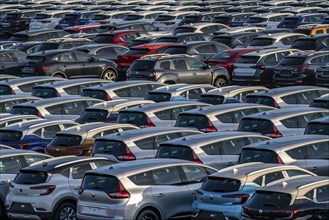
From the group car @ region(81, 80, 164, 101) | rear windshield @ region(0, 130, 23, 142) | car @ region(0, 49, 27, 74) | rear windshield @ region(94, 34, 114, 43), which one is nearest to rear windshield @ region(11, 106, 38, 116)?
car @ region(81, 80, 164, 101)

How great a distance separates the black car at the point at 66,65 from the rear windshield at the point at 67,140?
43.9 ft

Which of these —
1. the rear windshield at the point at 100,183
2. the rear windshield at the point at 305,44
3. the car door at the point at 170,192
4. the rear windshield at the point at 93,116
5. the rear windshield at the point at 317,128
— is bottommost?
the rear windshield at the point at 305,44

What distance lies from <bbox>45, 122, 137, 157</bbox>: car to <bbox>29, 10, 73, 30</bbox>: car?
30.7m

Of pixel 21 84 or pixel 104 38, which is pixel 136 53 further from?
pixel 21 84

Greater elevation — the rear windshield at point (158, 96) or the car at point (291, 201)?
the car at point (291, 201)

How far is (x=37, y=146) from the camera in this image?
90.3 ft

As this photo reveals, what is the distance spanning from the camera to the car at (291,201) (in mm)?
18484

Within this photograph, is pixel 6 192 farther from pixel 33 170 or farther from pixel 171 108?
pixel 171 108

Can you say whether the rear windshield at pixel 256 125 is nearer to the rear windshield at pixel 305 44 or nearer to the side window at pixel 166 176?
the side window at pixel 166 176

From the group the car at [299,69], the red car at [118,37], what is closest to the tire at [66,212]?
the car at [299,69]

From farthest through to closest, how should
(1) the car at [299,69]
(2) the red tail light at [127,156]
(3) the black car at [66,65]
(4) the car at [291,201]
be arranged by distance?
(3) the black car at [66,65], (1) the car at [299,69], (2) the red tail light at [127,156], (4) the car at [291,201]

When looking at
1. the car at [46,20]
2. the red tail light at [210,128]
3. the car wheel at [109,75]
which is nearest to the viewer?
the red tail light at [210,128]

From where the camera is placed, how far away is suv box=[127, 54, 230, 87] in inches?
1469

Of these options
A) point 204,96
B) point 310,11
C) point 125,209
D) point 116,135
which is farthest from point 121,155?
point 310,11
